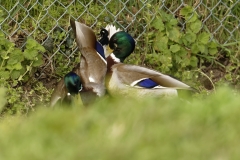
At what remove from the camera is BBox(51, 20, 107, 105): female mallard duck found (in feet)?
18.8

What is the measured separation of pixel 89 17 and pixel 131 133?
12.2 feet

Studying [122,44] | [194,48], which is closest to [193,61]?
[194,48]

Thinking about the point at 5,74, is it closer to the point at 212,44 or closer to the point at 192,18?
the point at 192,18

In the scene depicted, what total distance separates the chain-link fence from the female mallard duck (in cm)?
41

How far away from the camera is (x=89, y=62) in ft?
19.3

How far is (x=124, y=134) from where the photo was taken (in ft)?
9.33

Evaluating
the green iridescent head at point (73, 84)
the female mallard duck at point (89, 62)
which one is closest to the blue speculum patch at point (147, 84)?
the female mallard duck at point (89, 62)

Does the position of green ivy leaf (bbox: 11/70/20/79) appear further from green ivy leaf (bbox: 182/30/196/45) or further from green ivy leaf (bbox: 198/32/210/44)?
green ivy leaf (bbox: 198/32/210/44)

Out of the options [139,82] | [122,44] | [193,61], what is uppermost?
[122,44]

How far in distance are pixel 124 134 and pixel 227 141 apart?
39cm

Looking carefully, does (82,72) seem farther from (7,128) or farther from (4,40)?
(7,128)

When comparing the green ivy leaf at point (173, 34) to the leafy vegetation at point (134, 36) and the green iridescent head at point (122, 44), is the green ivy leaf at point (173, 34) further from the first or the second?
the green iridescent head at point (122, 44)

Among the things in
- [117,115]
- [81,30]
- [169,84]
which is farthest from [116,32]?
[117,115]

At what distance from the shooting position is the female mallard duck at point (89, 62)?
5735 mm
